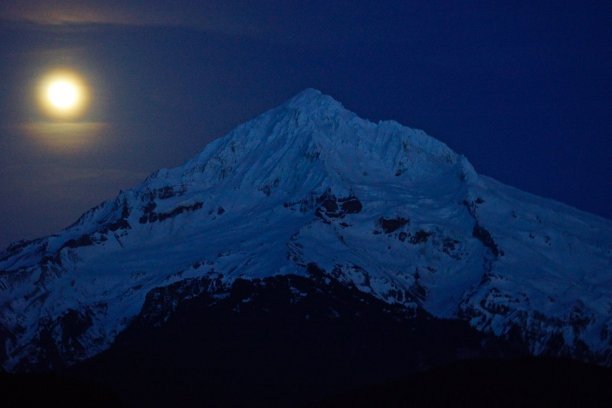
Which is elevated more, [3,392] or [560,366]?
[560,366]

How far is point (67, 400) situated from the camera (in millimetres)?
131250

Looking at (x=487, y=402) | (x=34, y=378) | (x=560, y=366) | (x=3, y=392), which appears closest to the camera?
(x=3, y=392)

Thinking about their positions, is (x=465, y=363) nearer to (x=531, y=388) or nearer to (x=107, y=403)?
(x=531, y=388)

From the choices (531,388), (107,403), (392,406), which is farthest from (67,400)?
(531,388)

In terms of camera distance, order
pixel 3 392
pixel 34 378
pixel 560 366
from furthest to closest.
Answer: pixel 560 366, pixel 34 378, pixel 3 392

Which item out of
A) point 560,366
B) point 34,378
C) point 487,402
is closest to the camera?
point 34,378

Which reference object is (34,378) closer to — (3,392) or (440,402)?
(3,392)

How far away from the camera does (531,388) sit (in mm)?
154500

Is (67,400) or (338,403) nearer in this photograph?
(67,400)

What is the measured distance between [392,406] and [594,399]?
54.9 feet

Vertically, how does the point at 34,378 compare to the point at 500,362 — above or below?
below

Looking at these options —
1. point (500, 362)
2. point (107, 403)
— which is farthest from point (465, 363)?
point (107, 403)

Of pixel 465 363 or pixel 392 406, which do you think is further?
pixel 465 363

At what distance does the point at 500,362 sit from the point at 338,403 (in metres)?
16.3
